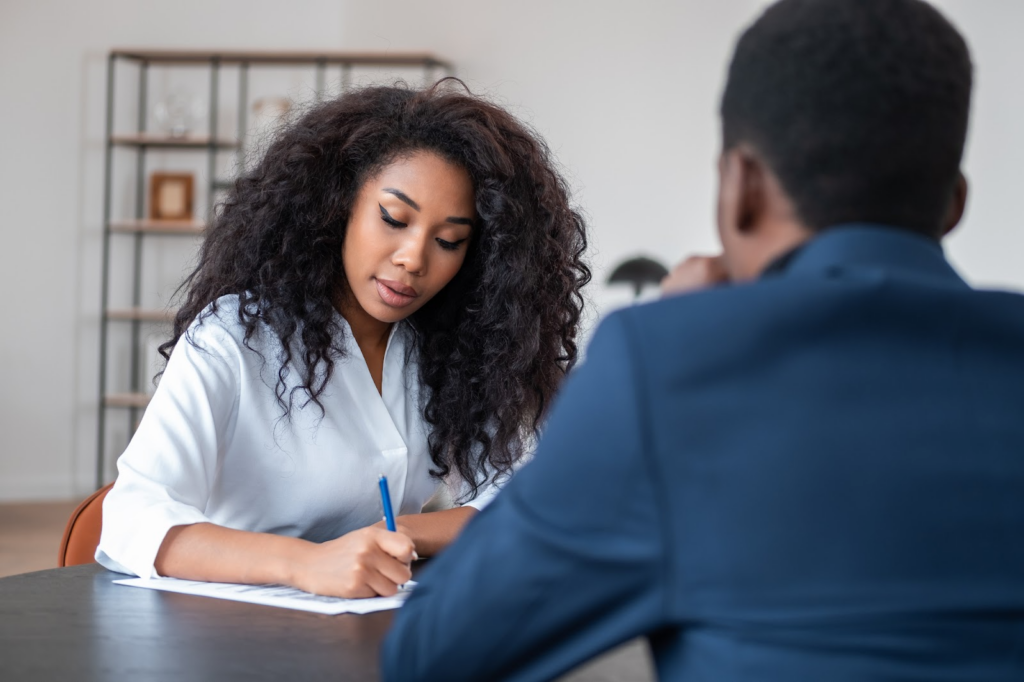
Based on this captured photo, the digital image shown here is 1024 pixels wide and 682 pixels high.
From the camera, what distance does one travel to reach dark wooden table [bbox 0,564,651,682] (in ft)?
2.86

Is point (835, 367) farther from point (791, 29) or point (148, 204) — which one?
point (148, 204)

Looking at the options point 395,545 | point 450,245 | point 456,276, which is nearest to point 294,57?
point 456,276

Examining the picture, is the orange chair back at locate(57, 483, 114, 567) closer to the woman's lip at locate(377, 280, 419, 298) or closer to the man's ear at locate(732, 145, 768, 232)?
the woman's lip at locate(377, 280, 419, 298)

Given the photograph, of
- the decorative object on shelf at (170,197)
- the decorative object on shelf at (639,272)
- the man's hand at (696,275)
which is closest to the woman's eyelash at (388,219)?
the man's hand at (696,275)

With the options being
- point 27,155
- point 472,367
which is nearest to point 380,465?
point 472,367

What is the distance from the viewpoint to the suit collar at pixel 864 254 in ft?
1.85

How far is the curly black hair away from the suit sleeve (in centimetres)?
101

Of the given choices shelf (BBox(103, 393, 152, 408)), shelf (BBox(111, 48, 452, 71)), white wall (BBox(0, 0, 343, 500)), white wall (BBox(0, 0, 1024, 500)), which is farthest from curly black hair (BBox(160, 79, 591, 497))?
white wall (BBox(0, 0, 343, 500))

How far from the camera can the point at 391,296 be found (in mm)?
1573

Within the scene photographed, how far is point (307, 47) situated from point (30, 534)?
2.97m

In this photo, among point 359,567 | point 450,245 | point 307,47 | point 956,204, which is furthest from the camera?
point 307,47

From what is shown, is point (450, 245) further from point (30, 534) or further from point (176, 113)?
point (176, 113)

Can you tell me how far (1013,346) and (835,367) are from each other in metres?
0.11

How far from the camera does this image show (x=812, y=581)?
0.52 meters
